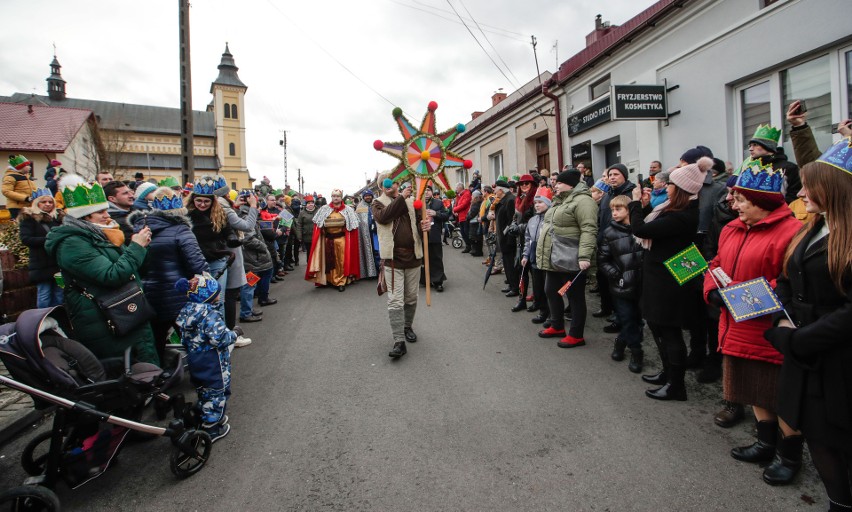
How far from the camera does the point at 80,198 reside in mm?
3084

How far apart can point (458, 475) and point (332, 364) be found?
2.40m

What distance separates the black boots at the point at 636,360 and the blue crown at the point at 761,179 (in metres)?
2.06

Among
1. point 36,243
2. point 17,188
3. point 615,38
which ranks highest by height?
point 615,38

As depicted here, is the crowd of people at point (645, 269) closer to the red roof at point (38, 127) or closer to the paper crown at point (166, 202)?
the paper crown at point (166, 202)

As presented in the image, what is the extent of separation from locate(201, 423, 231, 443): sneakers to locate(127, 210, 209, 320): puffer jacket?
1.15 m

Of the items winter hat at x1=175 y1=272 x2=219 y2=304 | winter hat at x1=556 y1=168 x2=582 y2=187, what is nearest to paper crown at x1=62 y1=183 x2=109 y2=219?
winter hat at x1=175 y1=272 x2=219 y2=304

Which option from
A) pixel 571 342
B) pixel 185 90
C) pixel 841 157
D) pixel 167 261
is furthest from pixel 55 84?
Answer: pixel 841 157

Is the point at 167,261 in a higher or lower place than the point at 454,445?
higher

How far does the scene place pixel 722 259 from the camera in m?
3.01

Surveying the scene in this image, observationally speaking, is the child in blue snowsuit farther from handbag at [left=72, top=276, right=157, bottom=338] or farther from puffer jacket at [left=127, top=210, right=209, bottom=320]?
puffer jacket at [left=127, top=210, right=209, bottom=320]

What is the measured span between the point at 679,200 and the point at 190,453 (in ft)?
12.9

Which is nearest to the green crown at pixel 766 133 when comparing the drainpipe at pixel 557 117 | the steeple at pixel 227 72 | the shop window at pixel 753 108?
the shop window at pixel 753 108

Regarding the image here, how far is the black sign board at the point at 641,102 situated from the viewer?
8.69m

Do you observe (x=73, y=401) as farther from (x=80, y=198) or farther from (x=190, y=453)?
(x=80, y=198)
